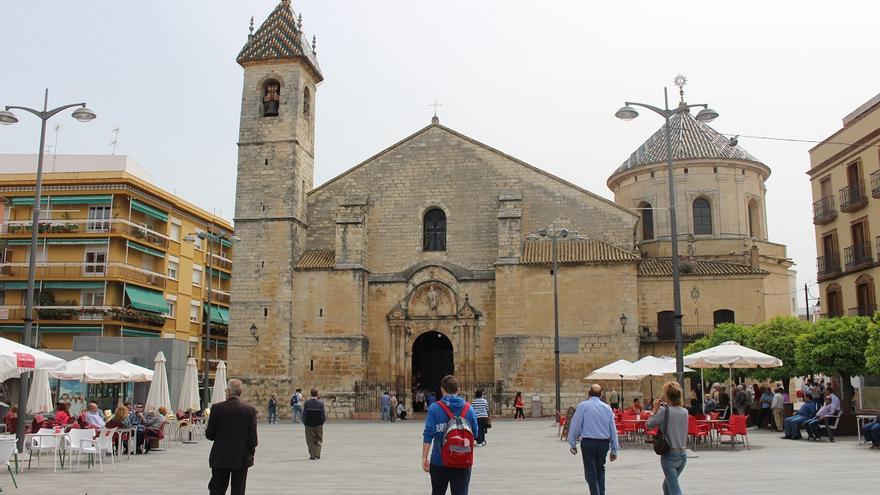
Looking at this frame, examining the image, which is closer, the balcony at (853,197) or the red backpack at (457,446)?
the red backpack at (457,446)

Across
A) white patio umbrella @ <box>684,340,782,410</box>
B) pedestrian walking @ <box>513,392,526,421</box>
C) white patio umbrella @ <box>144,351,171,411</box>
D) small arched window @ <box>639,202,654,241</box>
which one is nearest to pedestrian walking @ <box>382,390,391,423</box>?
pedestrian walking @ <box>513,392,526,421</box>

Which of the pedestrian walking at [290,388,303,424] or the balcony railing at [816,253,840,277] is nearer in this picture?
the pedestrian walking at [290,388,303,424]

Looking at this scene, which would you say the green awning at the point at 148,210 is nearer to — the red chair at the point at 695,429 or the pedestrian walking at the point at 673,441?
the red chair at the point at 695,429

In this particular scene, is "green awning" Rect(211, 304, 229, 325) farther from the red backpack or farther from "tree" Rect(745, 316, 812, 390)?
the red backpack

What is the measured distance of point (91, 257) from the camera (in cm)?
3912

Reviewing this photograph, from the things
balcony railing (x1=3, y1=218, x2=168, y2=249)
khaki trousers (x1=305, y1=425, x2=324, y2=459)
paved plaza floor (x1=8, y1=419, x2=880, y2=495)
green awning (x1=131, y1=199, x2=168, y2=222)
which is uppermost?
green awning (x1=131, y1=199, x2=168, y2=222)

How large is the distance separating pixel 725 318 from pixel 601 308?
5.75 m

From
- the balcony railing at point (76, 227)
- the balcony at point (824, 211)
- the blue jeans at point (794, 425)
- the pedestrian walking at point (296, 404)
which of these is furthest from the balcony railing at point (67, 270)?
the balcony at point (824, 211)

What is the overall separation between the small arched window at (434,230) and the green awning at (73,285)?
16.3 meters

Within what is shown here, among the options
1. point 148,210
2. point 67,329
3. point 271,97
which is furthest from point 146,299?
point 271,97

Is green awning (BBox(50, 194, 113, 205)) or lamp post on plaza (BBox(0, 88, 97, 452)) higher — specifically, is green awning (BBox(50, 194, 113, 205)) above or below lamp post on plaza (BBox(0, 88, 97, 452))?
above

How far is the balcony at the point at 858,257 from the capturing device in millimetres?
30016

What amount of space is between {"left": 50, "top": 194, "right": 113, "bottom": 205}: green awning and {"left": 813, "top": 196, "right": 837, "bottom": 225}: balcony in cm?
3308

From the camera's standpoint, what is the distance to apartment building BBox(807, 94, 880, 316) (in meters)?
29.8
